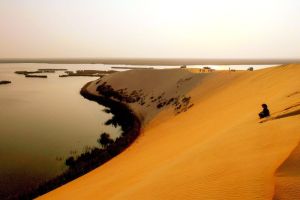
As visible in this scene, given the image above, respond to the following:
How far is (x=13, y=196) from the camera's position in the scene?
45.0 ft

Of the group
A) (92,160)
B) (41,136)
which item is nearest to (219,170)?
(92,160)

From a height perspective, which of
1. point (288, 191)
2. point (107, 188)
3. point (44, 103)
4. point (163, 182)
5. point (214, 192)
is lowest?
point (44, 103)

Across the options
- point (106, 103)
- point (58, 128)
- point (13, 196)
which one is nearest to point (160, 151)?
point (13, 196)

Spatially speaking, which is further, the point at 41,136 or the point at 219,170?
the point at 41,136

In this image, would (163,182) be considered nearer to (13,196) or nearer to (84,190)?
(84,190)

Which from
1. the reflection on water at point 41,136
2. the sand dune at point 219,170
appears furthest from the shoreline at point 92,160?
the sand dune at point 219,170

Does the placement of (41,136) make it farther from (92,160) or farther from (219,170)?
(219,170)

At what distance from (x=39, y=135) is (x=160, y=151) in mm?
12149

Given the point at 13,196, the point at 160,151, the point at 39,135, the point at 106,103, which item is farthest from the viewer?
the point at 106,103

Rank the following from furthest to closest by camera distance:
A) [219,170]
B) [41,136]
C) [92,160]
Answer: [41,136] → [92,160] → [219,170]

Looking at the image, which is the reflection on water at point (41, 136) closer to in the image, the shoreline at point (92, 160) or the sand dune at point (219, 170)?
the shoreline at point (92, 160)

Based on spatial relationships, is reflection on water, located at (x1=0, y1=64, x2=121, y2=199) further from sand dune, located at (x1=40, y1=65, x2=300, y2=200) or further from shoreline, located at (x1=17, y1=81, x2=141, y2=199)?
sand dune, located at (x1=40, y1=65, x2=300, y2=200)

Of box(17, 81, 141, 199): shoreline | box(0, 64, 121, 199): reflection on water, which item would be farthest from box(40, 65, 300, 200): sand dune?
box(0, 64, 121, 199): reflection on water

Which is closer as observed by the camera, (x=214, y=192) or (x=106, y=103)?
(x=214, y=192)
